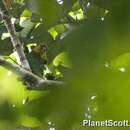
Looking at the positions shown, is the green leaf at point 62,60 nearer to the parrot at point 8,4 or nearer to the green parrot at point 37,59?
the green parrot at point 37,59

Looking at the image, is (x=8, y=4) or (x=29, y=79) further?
(x=8, y=4)

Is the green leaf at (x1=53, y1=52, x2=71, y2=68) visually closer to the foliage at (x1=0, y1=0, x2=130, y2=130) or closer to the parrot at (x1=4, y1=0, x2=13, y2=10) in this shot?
the foliage at (x1=0, y1=0, x2=130, y2=130)

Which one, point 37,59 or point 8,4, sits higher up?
point 8,4

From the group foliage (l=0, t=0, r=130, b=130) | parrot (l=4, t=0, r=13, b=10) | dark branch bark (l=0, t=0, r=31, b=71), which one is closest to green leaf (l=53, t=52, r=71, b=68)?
foliage (l=0, t=0, r=130, b=130)

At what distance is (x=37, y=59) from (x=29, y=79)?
120mm

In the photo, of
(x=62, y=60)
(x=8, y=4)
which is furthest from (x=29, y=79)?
(x=8, y=4)

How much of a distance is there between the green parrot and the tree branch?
0.06m

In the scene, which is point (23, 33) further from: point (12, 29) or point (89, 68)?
point (89, 68)

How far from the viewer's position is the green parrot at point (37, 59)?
1.43 m

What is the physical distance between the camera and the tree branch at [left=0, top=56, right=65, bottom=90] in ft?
4.41

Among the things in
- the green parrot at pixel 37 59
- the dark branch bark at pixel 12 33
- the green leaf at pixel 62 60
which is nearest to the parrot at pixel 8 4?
the dark branch bark at pixel 12 33

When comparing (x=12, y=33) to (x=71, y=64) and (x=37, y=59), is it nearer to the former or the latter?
(x=37, y=59)

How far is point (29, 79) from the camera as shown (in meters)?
1.37

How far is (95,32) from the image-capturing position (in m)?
1.28
